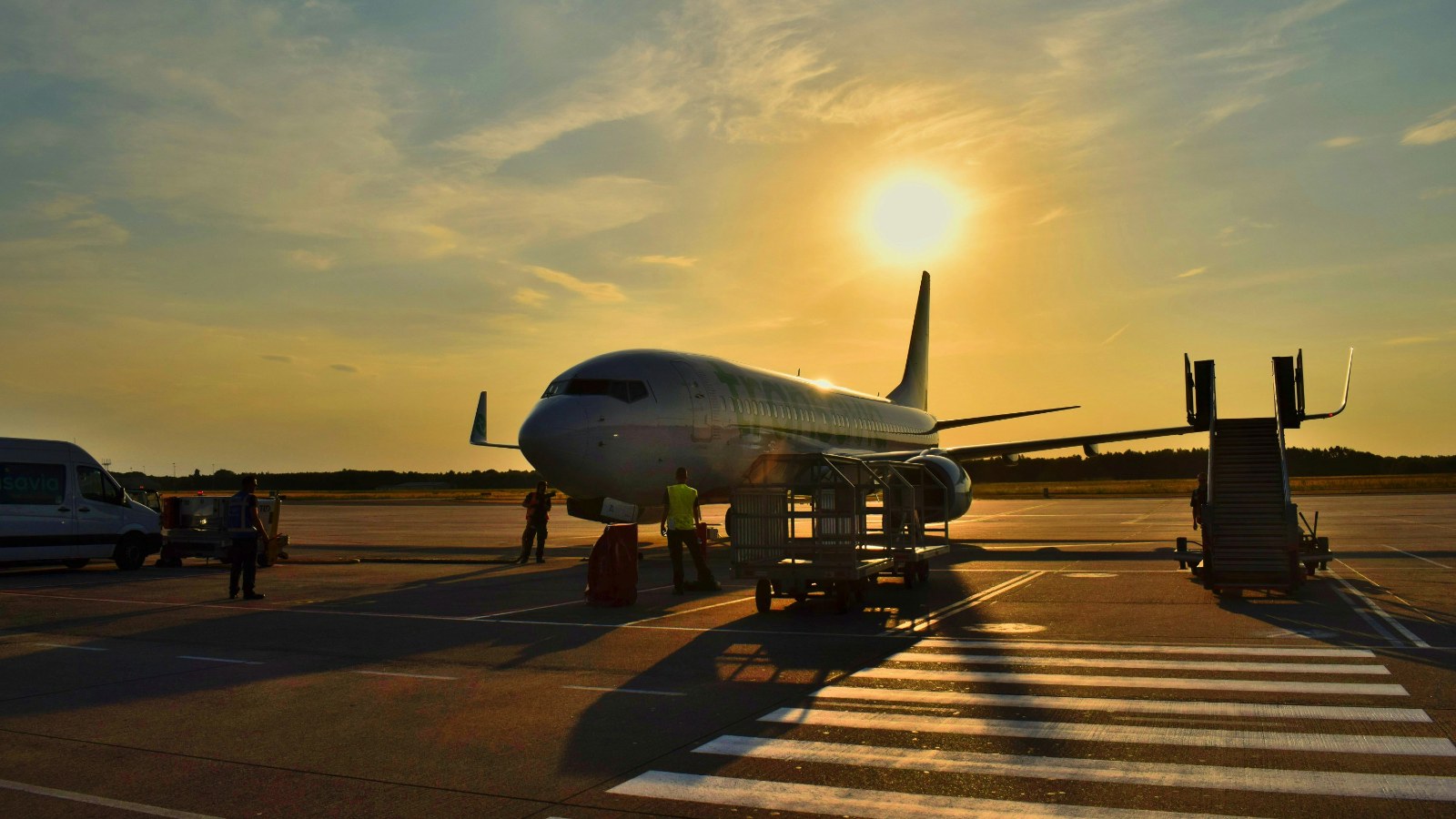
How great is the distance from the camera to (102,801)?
613 centimetres

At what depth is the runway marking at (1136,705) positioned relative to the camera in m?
7.99

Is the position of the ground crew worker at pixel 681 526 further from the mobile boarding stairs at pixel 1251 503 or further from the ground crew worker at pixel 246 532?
the mobile boarding stairs at pixel 1251 503

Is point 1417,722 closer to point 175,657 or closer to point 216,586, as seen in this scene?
point 175,657

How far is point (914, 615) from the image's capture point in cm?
1435

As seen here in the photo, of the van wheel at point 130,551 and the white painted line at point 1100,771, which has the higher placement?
the van wheel at point 130,551

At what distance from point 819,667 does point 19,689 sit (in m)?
7.09

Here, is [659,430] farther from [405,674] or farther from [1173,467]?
[1173,467]

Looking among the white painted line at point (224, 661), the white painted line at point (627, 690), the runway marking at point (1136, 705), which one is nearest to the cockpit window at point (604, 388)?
the white painted line at point (224, 661)

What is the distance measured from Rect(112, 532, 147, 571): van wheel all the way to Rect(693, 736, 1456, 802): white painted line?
20.0m

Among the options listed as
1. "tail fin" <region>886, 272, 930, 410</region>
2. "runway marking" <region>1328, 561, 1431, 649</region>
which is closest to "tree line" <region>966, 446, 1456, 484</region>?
"tail fin" <region>886, 272, 930, 410</region>

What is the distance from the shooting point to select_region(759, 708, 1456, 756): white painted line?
703 cm

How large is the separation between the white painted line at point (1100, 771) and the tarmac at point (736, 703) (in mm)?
26

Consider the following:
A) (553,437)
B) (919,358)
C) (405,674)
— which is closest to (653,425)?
(553,437)

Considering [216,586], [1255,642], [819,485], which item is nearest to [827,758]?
[1255,642]
